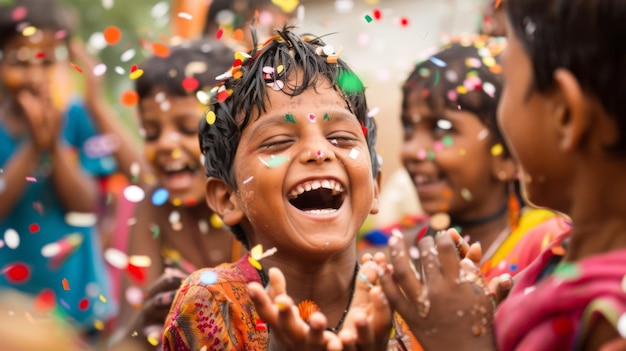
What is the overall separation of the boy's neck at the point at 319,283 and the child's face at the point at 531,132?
81 cm

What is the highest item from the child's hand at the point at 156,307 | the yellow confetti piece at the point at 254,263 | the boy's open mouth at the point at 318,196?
the boy's open mouth at the point at 318,196

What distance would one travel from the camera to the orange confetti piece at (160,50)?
448 cm

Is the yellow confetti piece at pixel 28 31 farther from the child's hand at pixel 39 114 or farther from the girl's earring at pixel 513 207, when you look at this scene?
the girl's earring at pixel 513 207

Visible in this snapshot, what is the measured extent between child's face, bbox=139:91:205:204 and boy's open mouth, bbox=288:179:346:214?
5.03ft

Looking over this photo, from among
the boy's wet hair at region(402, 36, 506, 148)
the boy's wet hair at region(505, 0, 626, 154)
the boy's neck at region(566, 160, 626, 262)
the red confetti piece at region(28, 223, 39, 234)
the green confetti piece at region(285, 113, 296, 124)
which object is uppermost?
the boy's wet hair at region(505, 0, 626, 154)

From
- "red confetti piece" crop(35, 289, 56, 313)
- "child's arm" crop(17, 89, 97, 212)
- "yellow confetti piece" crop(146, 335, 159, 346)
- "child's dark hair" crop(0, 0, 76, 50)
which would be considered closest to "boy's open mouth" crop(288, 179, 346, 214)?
"yellow confetti piece" crop(146, 335, 159, 346)

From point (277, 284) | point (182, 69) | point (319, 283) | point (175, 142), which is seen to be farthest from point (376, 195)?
point (182, 69)

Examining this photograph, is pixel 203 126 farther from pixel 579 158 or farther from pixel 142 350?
pixel 579 158

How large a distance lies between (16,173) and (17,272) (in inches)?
19.0

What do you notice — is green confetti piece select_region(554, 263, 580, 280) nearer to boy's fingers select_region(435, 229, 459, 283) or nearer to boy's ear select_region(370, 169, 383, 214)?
boy's fingers select_region(435, 229, 459, 283)

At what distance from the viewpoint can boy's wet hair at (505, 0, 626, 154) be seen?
1831 mm

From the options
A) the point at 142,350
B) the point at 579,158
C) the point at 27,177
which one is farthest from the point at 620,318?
the point at 27,177

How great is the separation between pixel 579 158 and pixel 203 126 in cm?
139

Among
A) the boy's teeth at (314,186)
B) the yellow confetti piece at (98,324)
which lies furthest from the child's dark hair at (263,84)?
the yellow confetti piece at (98,324)
